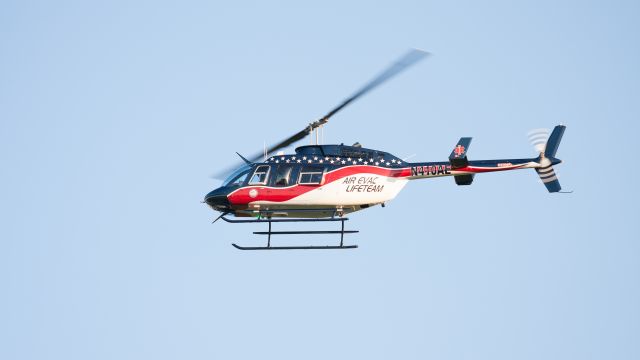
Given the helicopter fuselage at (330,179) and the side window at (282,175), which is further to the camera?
the side window at (282,175)

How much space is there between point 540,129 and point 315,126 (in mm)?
4830

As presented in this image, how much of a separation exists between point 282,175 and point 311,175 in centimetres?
63

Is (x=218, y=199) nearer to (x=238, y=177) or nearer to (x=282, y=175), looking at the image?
(x=238, y=177)

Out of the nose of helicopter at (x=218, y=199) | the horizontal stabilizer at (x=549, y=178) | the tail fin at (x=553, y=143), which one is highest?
the tail fin at (x=553, y=143)

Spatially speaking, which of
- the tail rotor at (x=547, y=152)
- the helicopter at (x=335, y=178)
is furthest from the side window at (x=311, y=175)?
the tail rotor at (x=547, y=152)

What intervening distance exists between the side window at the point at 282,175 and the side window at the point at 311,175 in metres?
0.26

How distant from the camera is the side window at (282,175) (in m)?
21.8

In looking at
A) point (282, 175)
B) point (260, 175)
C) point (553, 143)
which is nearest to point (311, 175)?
point (282, 175)

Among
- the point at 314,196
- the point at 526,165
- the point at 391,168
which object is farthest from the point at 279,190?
the point at 526,165

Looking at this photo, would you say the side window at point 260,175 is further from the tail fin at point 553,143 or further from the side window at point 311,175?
the tail fin at point 553,143

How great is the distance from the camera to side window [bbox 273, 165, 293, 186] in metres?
21.8

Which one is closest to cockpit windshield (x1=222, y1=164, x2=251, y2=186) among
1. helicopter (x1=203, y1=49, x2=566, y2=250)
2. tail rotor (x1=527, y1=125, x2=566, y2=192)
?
helicopter (x1=203, y1=49, x2=566, y2=250)

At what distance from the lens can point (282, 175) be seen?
21.9m

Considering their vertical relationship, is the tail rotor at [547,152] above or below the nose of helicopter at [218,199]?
above
